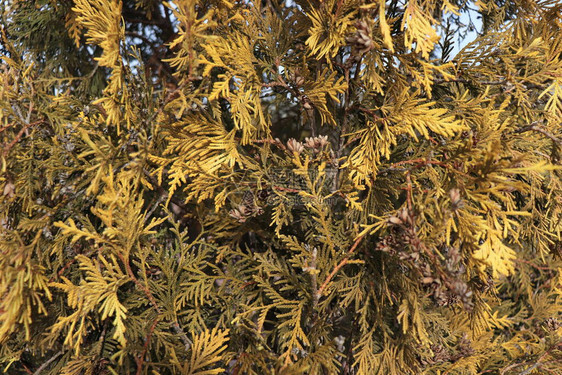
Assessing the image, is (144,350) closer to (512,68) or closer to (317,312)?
(317,312)

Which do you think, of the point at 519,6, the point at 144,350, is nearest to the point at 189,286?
the point at 144,350

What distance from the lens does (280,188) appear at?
5.46 feet

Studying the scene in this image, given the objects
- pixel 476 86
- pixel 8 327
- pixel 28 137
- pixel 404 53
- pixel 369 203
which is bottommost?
pixel 369 203

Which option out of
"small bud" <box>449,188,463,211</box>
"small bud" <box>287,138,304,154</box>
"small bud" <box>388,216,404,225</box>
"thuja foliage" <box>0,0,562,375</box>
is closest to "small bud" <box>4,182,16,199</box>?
"thuja foliage" <box>0,0,562,375</box>

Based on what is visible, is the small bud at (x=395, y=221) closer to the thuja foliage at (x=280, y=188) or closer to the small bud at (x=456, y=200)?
the thuja foliage at (x=280, y=188)

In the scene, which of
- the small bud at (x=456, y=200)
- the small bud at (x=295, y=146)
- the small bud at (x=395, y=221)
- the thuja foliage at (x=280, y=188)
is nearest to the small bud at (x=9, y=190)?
the thuja foliage at (x=280, y=188)

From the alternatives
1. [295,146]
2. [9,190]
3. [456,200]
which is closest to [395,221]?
[456,200]

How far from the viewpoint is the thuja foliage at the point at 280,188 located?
145cm

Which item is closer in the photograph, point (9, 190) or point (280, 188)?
point (9, 190)

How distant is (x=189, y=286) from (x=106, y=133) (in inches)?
29.9

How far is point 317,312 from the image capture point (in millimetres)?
1771

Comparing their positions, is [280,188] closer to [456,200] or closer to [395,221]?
[395,221]

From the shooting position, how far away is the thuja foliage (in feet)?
4.75

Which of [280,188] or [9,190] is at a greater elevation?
[9,190]
